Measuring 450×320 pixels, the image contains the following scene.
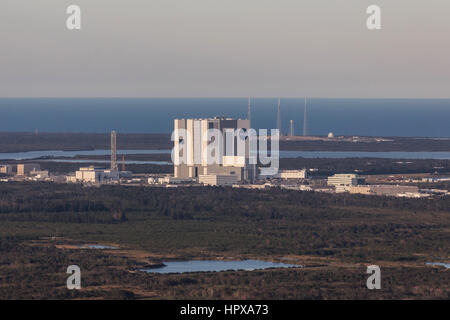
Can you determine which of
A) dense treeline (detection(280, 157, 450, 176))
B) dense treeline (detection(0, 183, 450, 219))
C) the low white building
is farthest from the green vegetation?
dense treeline (detection(280, 157, 450, 176))

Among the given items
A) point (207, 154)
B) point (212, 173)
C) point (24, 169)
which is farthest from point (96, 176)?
point (24, 169)

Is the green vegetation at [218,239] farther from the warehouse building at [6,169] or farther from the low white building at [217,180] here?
the warehouse building at [6,169]

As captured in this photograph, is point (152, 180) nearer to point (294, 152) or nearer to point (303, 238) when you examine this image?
point (303, 238)

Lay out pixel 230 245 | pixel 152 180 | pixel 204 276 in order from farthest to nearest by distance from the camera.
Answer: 1. pixel 152 180
2. pixel 230 245
3. pixel 204 276

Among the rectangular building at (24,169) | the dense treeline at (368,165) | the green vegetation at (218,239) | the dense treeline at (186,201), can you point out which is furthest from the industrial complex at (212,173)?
the dense treeline at (368,165)

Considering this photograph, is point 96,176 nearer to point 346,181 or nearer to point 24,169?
point 24,169

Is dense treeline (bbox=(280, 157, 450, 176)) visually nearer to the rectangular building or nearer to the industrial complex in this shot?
the industrial complex
